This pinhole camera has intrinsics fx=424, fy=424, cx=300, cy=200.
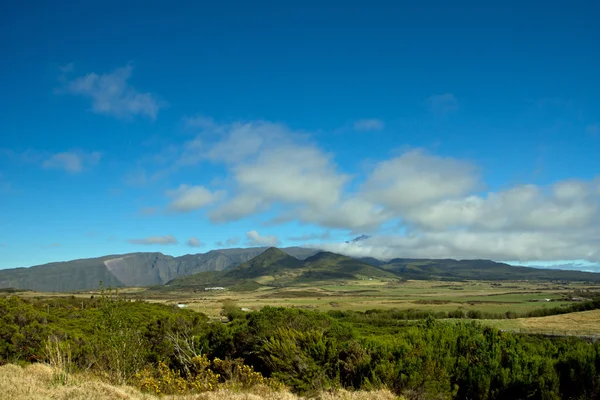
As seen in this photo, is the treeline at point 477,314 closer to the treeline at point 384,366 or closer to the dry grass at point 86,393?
the treeline at point 384,366

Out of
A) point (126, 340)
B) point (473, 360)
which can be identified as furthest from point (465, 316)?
point (126, 340)

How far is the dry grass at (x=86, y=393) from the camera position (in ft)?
37.7

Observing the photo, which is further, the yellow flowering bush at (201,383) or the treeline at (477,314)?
the treeline at (477,314)

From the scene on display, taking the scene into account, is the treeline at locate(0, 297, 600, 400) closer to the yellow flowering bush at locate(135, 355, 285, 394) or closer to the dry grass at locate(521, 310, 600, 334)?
the yellow flowering bush at locate(135, 355, 285, 394)

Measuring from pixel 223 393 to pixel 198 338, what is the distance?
27054 millimetres

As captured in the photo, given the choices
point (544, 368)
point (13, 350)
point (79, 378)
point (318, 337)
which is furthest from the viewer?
point (13, 350)

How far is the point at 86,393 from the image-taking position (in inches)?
461

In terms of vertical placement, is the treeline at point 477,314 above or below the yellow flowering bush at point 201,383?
below

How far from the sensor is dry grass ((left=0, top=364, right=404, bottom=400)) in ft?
37.7

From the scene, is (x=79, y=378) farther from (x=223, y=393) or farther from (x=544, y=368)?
(x=544, y=368)

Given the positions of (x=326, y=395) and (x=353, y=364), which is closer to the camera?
(x=326, y=395)

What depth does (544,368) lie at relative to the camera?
53.8 feet

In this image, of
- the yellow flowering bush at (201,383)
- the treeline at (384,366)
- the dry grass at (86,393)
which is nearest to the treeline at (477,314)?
the treeline at (384,366)

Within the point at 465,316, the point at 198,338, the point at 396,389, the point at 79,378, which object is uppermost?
the point at 79,378
